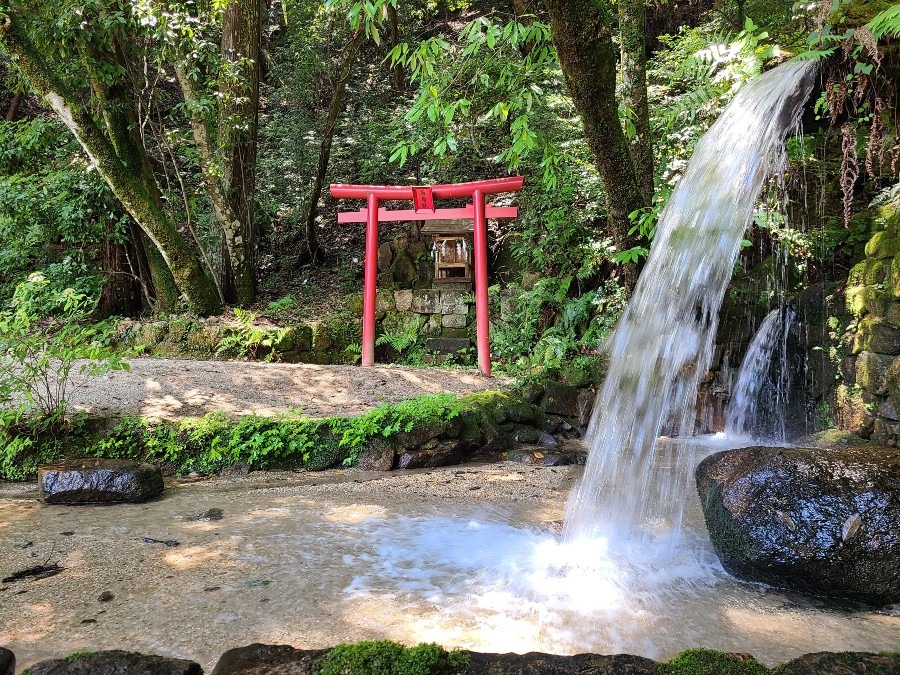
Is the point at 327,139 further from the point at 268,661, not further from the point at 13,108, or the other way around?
the point at 268,661

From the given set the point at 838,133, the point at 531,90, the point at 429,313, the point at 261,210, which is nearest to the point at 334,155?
the point at 261,210

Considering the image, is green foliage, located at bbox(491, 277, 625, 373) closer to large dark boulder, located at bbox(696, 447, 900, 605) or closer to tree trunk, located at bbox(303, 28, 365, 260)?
large dark boulder, located at bbox(696, 447, 900, 605)

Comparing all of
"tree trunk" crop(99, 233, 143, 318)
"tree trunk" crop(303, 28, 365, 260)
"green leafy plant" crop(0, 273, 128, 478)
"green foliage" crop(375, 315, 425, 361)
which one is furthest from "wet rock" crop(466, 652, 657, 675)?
"tree trunk" crop(303, 28, 365, 260)

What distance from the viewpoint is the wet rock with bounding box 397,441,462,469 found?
237 inches

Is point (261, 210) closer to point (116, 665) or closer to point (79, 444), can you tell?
point (79, 444)

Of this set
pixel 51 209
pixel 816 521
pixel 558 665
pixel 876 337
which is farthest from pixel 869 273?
pixel 51 209

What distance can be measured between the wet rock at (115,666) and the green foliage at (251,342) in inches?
331

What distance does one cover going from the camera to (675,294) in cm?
460

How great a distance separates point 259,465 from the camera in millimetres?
5812

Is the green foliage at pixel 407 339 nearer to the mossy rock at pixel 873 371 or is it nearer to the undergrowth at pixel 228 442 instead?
the undergrowth at pixel 228 442

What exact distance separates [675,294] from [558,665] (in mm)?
3519

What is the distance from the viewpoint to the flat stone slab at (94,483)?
4590mm

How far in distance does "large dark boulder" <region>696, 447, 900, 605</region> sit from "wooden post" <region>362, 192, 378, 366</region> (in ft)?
23.5

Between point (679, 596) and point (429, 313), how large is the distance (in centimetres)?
926
